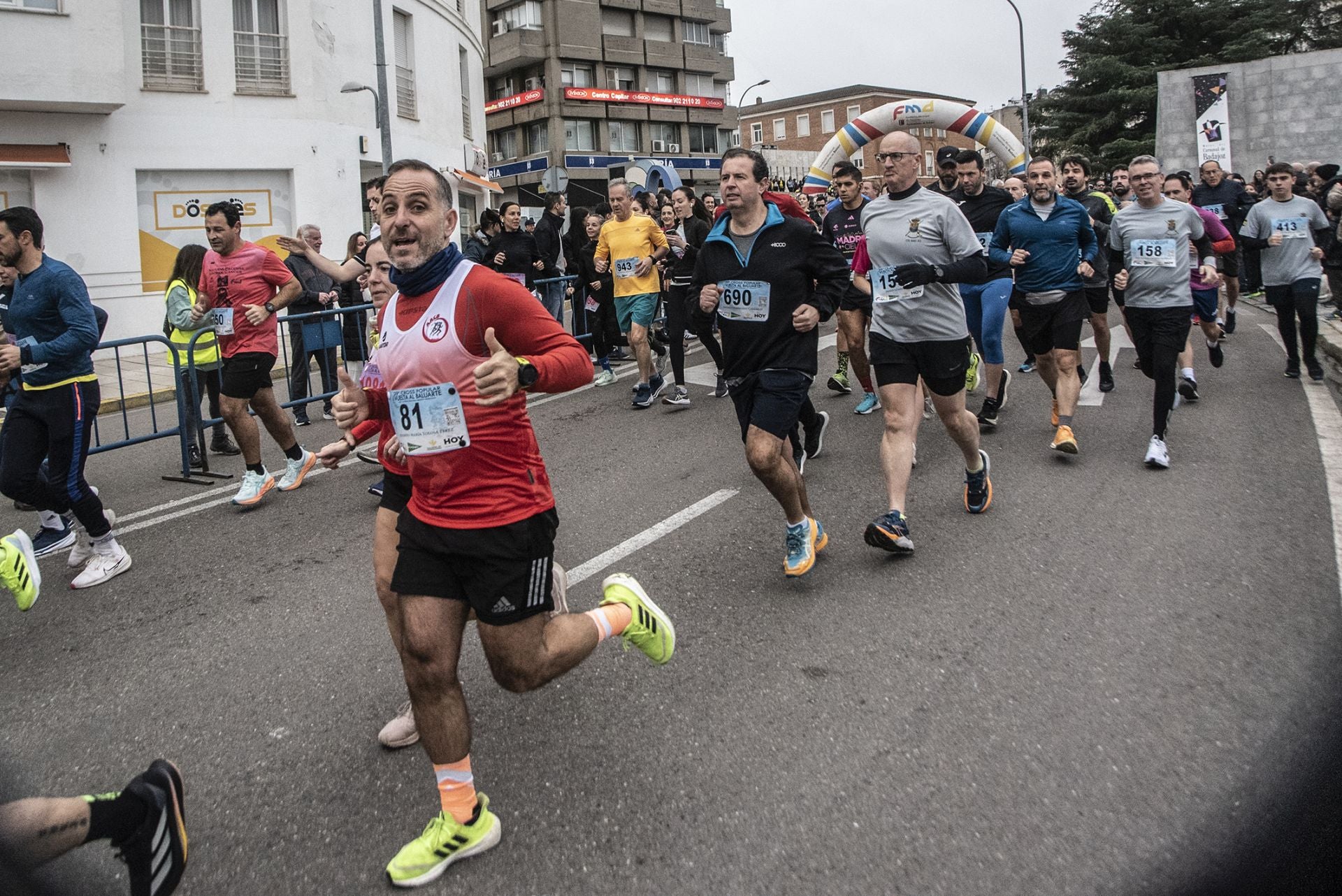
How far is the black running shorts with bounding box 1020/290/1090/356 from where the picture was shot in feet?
25.0

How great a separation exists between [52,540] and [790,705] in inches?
186

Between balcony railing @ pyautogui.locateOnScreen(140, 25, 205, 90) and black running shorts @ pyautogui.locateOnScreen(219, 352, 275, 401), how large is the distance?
15319 mm

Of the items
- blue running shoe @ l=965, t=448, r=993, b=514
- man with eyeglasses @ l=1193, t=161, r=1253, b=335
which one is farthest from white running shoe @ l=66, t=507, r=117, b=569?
man with eyeglasses @ l=1193, t=161, r=1253, b=335

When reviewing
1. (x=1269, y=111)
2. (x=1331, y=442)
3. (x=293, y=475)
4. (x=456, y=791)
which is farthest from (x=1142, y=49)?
(x=456, y=791)

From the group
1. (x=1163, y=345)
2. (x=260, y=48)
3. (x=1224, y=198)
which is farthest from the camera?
(x=260, y=48)

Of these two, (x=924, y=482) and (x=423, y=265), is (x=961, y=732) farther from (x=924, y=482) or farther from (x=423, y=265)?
(x=924, y=482)

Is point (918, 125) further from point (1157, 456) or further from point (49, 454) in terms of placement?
point (49, 454)

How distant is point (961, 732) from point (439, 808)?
1.69 metres

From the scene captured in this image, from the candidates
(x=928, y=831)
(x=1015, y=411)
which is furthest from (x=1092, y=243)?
(x=928, y=831)

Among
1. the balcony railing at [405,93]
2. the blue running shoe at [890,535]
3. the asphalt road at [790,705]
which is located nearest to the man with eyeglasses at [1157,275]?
the asphalt road at [790,705]

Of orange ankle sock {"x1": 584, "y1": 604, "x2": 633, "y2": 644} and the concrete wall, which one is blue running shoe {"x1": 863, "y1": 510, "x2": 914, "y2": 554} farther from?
the concrete wall

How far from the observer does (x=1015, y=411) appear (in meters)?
8.91

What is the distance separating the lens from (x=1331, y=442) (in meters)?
7.50

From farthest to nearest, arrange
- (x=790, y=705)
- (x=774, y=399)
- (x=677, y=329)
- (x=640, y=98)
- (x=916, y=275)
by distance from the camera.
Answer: (x=640, y=98) < (x=677, y=329) < (x=916, y=275) < (x=774, y=399) < (x=790, y=705)
